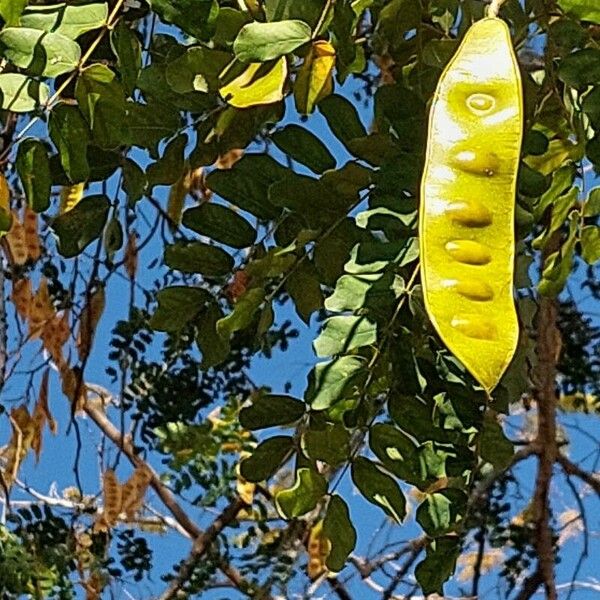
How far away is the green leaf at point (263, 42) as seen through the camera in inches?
28.9

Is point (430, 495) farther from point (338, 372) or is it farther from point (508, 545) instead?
point (508, 545)

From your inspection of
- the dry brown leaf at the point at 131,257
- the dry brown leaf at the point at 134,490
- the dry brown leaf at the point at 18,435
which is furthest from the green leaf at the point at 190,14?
the dry brown leaf at the point at 134,490

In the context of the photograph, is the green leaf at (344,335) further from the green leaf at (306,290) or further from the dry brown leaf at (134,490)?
the dry brown leaf at (134,490)

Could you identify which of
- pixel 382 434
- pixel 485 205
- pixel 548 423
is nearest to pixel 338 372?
pixel 382 434

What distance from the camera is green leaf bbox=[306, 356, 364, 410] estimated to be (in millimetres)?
840

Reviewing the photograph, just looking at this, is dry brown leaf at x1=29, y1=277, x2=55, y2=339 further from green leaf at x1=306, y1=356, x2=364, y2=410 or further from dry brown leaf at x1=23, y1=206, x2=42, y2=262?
green leaf at x1=306, y1=356, x2=364, y2=410

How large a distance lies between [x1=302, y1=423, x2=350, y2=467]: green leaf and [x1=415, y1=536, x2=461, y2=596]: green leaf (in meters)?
0.09

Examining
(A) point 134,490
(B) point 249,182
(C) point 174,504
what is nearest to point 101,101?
(B) point 249,182

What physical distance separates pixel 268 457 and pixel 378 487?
0.28 feet

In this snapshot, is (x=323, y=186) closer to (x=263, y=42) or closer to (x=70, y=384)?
(x=263, y=42)

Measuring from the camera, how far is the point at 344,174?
2.92 feet

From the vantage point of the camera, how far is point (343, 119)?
0.95 metres

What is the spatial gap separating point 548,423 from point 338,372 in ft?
3.38

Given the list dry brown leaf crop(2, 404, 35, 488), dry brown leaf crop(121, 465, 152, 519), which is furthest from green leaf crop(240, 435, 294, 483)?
dry brown leaf crop(121, 465, 152, 519)
